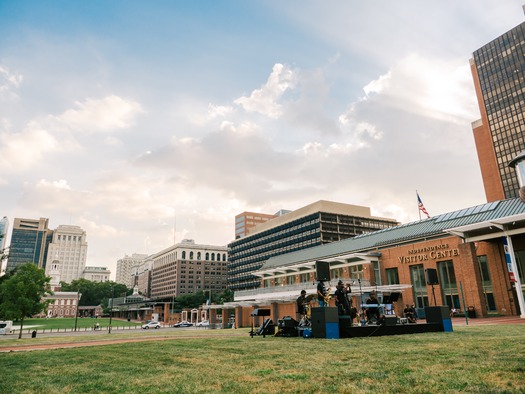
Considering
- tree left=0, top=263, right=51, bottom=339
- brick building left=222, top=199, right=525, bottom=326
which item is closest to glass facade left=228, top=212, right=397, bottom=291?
brick building left=222, top=199, right=525, bottom=326

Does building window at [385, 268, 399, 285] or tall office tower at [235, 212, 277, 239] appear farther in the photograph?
tall office tower at [235, 212, 277, 239]

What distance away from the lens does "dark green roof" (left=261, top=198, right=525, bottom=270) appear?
4034 centimetres

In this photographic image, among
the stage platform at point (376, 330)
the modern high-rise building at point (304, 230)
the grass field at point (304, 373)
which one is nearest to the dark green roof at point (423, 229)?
the stage platform at point (376, 330)

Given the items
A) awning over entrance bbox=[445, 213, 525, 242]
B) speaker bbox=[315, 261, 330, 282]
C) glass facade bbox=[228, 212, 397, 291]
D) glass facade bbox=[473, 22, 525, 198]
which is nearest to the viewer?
speaker bbox=[315, 261, 330, 282]

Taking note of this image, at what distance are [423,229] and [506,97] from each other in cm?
6826

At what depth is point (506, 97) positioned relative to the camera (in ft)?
310

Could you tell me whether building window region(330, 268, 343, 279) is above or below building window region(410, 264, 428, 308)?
above

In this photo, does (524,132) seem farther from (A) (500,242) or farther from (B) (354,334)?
(B) (354,334)

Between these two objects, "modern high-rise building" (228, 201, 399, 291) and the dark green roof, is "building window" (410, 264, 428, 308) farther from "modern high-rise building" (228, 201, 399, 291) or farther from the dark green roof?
"modern high-rise building" (228, 201, 399, 291)

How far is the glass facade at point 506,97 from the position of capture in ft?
302

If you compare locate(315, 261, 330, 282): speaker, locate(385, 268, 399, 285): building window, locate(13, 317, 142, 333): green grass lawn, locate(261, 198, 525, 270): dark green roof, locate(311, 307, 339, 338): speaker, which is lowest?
locate(13, 317, 142, 333): green grass lawn

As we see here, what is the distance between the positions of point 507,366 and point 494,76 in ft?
369

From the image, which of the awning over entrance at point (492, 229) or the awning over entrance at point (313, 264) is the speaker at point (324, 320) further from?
the awning over entrance at point (313, 264)

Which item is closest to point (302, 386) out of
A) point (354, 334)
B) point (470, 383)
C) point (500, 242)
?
point (470, 383)
